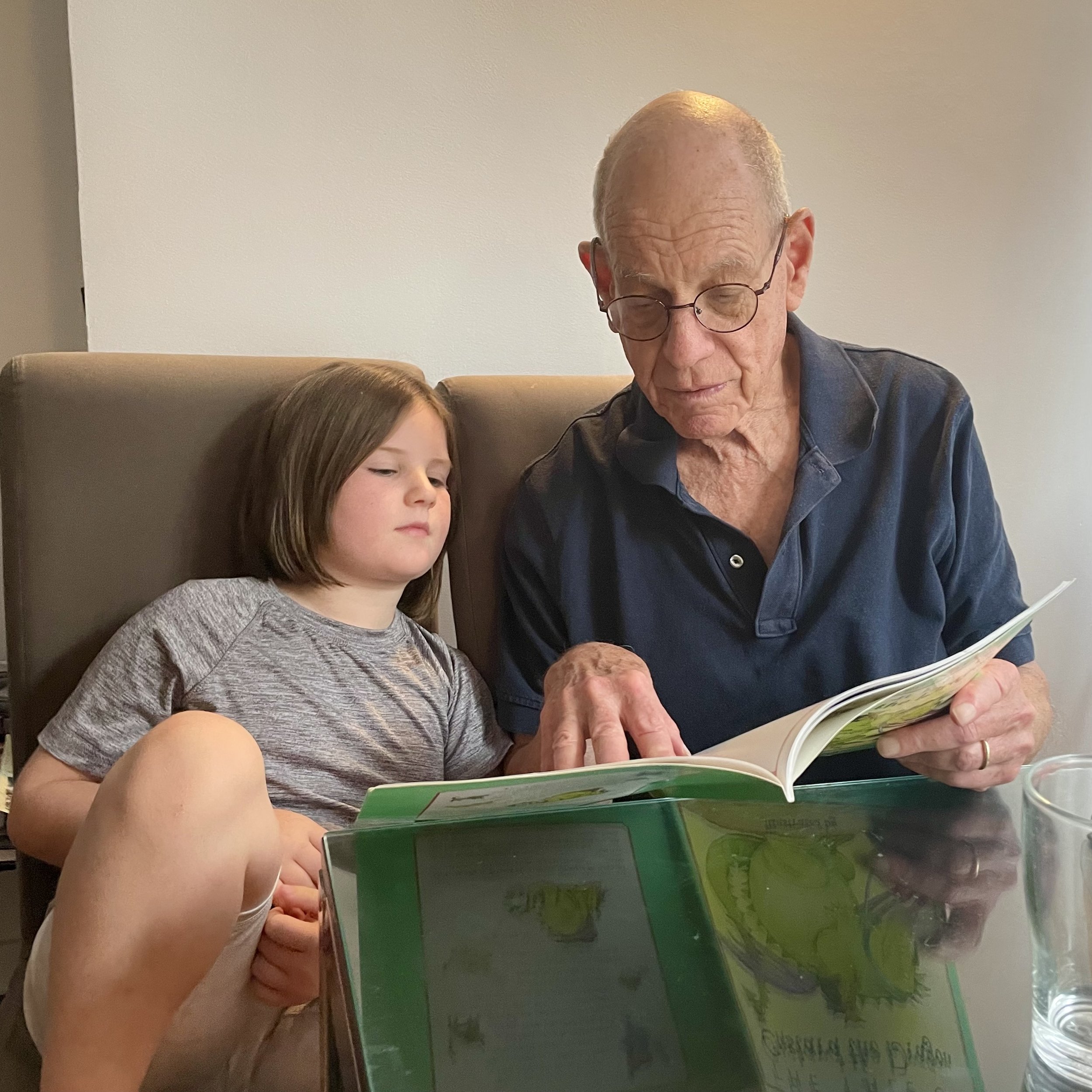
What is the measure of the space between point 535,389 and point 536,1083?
41.0 inches

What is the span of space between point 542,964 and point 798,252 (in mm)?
855

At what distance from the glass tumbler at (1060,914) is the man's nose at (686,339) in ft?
1.97

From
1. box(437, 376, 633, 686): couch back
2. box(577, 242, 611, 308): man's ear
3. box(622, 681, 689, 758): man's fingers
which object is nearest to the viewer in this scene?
box(622, 681, 689, 758): man's fingers

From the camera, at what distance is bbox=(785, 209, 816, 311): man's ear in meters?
1.16

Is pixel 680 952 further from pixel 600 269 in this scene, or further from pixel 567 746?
Answer: pixel 600 269

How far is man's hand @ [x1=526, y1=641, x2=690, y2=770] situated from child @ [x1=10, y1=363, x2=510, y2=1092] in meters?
0.26

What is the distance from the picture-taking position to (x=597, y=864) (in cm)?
80

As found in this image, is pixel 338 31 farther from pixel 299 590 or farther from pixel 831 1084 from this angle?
pixel 831 1084

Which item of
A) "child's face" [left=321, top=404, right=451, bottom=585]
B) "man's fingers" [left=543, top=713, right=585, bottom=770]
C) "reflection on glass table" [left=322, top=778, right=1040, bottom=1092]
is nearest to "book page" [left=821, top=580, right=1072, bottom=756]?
"reflection on glass table" [left=322, top=778, right=1040, bottom=1092]

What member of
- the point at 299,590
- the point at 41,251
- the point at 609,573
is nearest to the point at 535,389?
the point at 609,573

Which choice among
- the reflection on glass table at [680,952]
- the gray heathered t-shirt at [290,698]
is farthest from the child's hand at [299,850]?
the reflection on glass table at [680,952]

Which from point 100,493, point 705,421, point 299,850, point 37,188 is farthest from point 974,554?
point 37,188

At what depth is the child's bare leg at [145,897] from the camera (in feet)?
2.43

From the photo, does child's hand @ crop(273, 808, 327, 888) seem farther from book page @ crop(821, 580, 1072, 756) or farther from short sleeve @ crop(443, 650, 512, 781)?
book page @ crop(821, 580, 1072, 756)
